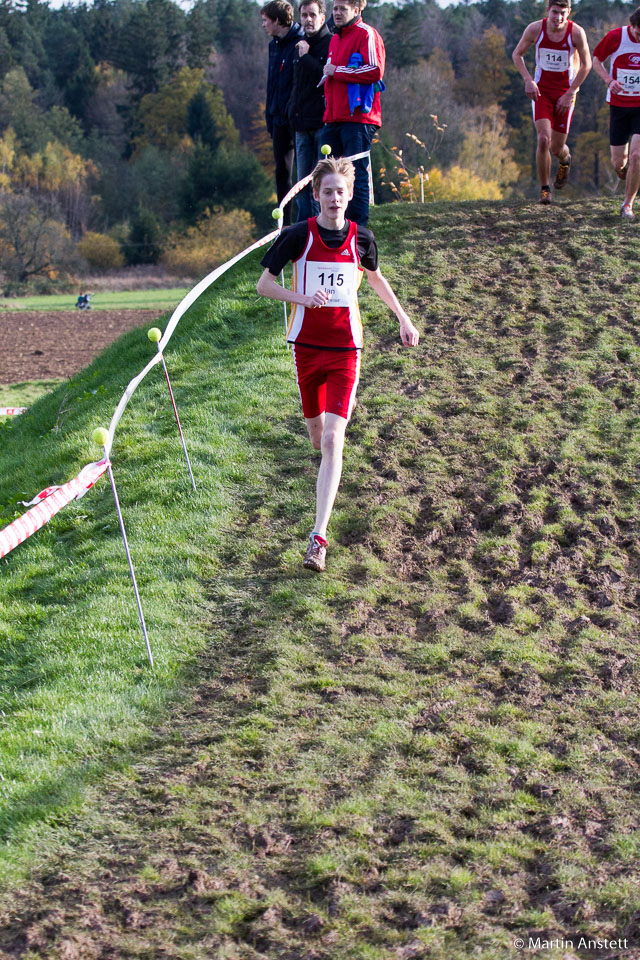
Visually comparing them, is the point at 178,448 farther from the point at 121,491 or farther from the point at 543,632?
the point at 543,632

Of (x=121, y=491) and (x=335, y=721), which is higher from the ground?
(x=121, y=491)

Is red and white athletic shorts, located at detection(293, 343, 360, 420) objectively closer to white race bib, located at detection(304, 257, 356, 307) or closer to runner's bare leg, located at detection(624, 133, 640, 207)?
white race bib, located at detection(304, 257, 356, 307)

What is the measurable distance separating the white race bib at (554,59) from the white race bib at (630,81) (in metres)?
0.64

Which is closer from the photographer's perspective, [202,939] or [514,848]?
[202,939]

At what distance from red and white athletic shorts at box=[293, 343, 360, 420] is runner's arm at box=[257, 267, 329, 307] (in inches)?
13.0

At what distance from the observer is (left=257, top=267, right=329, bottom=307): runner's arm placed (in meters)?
5.98

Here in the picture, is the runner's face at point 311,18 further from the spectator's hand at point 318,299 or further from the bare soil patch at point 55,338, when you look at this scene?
the spectator's hand at point 318,299

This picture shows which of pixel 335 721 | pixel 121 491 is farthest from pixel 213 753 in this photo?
pixel 121 491

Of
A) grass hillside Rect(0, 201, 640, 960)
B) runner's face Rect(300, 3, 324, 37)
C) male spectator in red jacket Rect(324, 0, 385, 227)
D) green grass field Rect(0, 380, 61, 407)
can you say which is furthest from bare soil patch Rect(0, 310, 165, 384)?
grass hillside Rect(0, 201, 640, 960)

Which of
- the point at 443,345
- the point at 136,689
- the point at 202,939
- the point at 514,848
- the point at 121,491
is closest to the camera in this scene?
the point at 202,939

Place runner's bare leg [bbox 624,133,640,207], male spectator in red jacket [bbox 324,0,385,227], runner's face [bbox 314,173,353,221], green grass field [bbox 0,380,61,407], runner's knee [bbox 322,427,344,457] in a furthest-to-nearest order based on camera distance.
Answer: green grass field [bbox 0,380,61,407]
runner's bare leg [bbox 624,133,640,207]
male spectator in red jacket [bbox 324,0,385,227]
runner's knee [bbox 322,427,344,457]
runner's face [bbox 314,173,353,221]

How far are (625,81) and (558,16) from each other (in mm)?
1059

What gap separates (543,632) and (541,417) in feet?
9.78

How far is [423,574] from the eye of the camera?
6477mm
